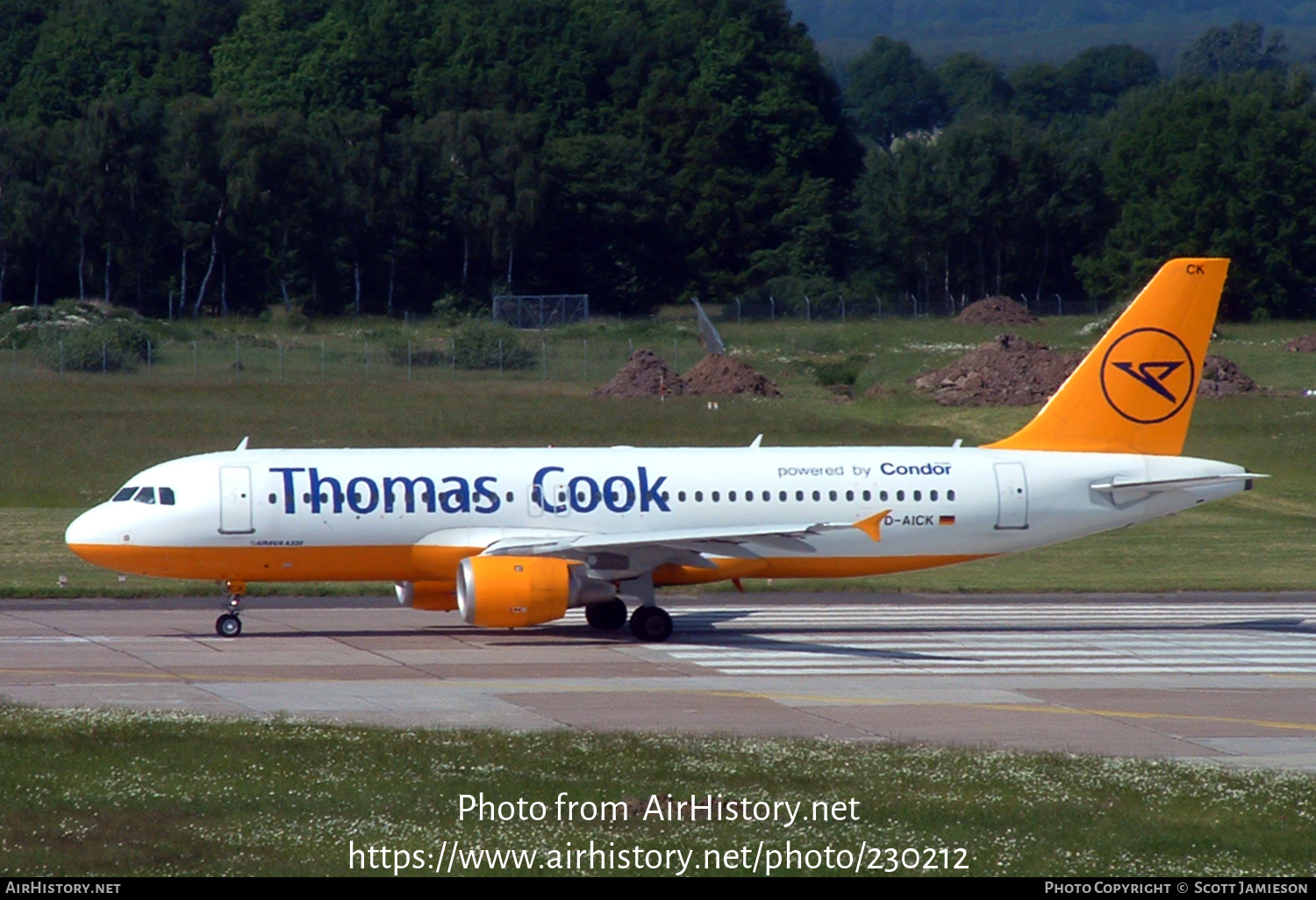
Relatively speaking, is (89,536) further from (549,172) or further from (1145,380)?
(549,172)

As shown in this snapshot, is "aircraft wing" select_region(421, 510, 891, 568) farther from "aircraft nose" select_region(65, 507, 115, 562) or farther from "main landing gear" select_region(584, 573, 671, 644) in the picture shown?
"aircraft nose" select_region(65, 507, 115, 562)

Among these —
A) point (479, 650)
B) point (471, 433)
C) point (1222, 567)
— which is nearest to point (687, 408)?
point (471, 433)

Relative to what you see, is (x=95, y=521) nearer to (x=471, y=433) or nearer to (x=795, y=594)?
(x=795, y=594)

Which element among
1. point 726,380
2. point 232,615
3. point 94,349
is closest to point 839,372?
point 726,380

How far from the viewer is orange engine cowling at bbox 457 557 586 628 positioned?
28.5 meters

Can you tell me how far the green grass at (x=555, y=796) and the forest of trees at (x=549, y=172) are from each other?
293ft

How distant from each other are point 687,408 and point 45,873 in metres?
56.8

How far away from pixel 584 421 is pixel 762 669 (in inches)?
1603

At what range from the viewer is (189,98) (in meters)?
112

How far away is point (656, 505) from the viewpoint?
3178 cm

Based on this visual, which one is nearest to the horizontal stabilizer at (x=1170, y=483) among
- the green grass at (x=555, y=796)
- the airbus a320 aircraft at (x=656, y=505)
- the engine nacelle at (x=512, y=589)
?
the airbus a320 aircraft at (x=656, y=505)


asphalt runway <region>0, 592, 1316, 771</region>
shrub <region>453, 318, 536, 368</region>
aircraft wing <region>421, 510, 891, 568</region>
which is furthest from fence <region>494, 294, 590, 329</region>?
aircraft wing <region>421, 510, 891, 568</region>

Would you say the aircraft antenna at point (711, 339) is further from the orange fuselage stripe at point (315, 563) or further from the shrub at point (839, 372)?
the orange fuselage stripe at point (315, 563)

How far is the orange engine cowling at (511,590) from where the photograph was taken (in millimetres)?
28516
